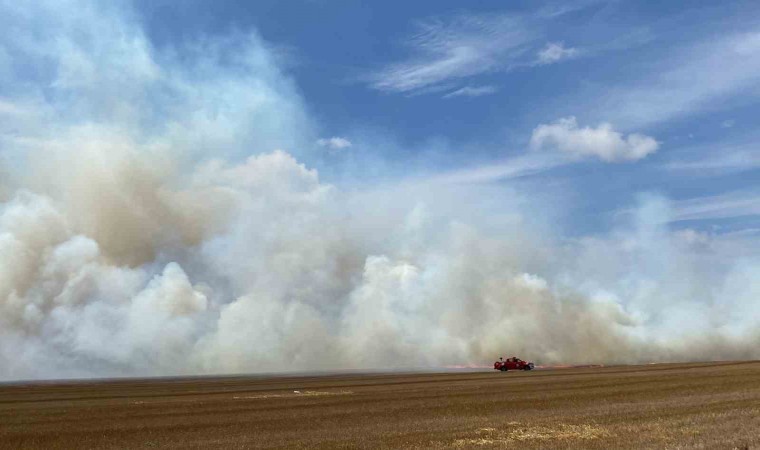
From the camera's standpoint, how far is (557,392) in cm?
6253

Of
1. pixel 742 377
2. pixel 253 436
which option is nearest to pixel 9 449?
pixel 253 436

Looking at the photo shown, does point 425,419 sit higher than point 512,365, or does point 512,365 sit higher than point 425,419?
point 512,365

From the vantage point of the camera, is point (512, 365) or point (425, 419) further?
point (512, 365)

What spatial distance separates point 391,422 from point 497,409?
1057 centimetres

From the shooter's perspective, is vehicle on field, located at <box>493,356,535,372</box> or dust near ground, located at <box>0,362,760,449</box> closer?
dust near ground, located at <box>0,362,760,449</box>

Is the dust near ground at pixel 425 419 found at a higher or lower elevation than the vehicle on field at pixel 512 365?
lower

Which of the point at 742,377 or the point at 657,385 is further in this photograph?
the point at 742,377

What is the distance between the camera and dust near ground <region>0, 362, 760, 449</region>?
33.6 m

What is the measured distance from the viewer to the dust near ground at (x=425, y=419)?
33.6 m

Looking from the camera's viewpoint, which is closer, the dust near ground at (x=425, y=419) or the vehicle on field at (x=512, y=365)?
the dust near ground at (x=425, y=419)

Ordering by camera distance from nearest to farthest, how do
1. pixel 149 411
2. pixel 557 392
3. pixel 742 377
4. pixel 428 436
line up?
1. pixel 428 436
2. pixel 149 411
3. pixel 557 392
4. pixel 742 377

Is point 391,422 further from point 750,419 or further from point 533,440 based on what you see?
point 750,419

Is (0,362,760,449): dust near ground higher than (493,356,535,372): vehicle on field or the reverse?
the reverse

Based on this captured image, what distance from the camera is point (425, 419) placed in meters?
44.0
